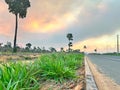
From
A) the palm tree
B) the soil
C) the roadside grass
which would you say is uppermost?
the palm tree

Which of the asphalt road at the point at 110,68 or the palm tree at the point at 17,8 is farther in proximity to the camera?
the palm tree at the point at 17,8

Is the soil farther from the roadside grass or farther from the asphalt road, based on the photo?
the asphalt road

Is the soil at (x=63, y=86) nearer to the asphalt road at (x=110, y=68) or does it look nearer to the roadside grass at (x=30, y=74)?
the roadside grass at (x=30, y=74)

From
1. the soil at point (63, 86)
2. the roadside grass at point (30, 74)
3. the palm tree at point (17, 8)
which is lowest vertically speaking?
the soil at point (63, 86)

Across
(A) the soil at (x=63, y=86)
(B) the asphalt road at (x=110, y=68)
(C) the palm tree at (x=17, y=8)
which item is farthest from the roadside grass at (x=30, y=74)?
(C) the palm tree at (x=17, y=8)

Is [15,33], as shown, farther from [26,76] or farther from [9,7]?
[26,76]

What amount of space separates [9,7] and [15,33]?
6.24 m

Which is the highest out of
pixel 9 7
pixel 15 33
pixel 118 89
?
pixel 9 7

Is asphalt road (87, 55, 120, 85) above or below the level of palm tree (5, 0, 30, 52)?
below

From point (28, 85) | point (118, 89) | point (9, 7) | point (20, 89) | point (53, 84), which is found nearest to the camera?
point (20, 89)

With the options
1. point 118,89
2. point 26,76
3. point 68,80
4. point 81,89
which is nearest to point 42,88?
point 26,76

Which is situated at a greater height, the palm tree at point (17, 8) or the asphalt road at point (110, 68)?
the palm tree at point (17, 8)

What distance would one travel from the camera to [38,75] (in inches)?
356

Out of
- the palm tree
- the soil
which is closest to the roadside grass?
the soil
